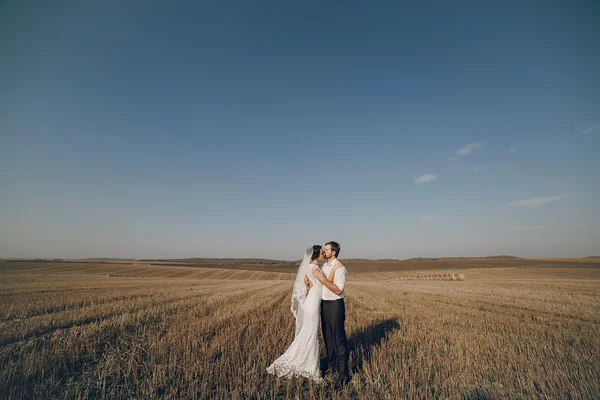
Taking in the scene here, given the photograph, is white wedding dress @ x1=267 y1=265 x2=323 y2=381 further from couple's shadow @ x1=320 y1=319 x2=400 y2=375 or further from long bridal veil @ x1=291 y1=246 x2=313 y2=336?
couple's shadow @ x1=320 y1=319 x2=400 y2=375

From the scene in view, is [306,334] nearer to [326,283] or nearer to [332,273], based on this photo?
[326,283]

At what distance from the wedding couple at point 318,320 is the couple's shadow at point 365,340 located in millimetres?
647

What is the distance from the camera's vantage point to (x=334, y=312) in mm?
5645

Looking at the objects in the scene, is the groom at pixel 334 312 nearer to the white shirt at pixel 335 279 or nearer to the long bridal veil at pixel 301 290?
the white shirt at pixel 335 279

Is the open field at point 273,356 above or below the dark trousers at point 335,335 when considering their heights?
below

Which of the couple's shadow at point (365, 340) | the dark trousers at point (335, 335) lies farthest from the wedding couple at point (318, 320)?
the couple's shadow at point (365, 340)

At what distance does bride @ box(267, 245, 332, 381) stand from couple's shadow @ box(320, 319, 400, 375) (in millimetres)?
789

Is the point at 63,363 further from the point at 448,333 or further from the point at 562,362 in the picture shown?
the point at 562,362

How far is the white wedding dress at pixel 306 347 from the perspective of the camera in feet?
17.6

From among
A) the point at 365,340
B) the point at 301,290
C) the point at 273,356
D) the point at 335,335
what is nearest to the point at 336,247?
the point at 301,290

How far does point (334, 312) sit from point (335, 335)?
1.42 feet

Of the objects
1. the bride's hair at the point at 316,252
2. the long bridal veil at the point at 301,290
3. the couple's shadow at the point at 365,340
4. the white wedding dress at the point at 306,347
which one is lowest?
the couple's shadow at the point at 365,340

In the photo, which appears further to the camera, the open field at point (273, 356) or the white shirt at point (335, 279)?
the white shirt at point (335, 279)

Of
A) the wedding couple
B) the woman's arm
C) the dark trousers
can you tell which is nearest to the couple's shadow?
the dark trousers
